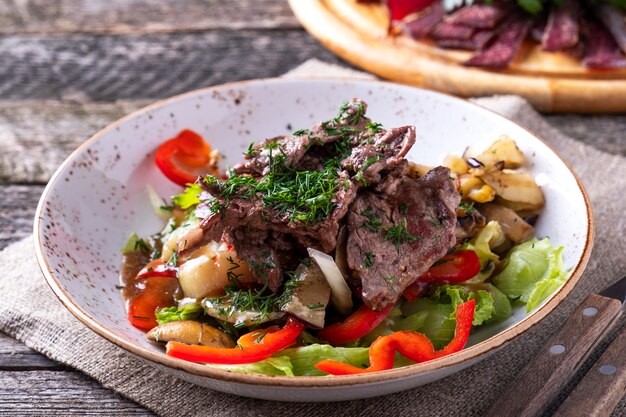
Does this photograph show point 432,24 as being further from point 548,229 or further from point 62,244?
point 62,244

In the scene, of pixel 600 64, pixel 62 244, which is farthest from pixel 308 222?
pixel 600 64

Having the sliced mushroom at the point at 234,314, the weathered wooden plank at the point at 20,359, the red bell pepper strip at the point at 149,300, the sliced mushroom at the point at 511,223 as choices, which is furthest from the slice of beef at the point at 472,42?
the weathered wooden plank at the point at 20,359

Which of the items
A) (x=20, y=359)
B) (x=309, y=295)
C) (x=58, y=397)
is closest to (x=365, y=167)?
(x=309, y=295)

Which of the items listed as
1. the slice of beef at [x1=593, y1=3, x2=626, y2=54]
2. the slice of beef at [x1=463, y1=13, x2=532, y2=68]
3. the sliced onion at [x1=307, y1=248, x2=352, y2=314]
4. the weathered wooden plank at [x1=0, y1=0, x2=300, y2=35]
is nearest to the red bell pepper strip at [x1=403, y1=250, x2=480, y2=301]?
the sliced onion at [x1=307, y1=248, x2=352, y2=314]

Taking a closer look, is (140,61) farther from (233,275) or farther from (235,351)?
(235,351)

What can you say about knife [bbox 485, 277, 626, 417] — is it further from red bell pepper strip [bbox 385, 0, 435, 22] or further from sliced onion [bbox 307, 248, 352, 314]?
red bell pepper strip [bbox 385, 0, 435, 22]
